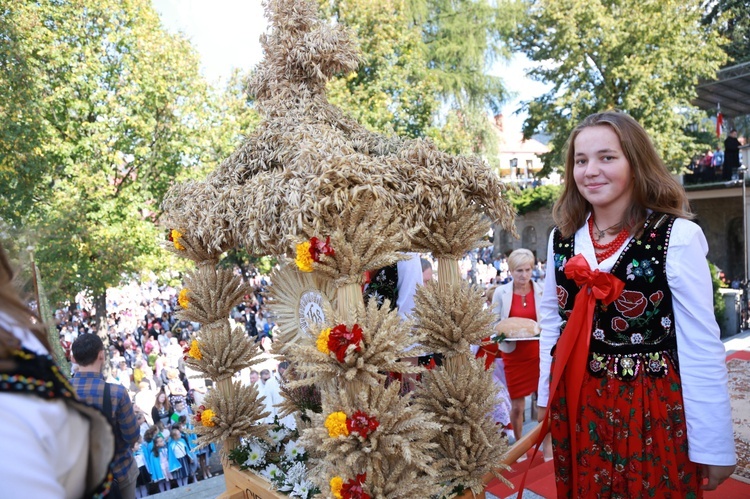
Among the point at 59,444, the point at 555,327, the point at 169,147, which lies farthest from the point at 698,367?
the point at 169,147

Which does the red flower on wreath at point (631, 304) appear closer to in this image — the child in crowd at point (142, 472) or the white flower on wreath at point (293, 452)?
the white flower on wreath at point (293, 452)

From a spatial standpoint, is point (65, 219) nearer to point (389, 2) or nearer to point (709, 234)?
point (389, 2)

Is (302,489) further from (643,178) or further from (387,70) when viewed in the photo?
(387,70)

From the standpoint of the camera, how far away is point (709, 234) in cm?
2208

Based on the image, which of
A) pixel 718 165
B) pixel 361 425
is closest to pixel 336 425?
pixel 361 425

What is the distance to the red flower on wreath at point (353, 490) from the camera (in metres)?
2.33

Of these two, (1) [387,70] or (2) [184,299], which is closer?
(2) [184,299]

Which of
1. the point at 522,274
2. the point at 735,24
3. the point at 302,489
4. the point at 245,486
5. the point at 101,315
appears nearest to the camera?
the point at 302,489

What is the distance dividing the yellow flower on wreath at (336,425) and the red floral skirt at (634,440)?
1.00 m

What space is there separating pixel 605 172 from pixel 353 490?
175 cm

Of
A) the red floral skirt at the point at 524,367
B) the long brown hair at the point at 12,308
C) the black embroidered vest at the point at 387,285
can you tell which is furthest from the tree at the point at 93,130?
the long brown hair at the point at 12,308

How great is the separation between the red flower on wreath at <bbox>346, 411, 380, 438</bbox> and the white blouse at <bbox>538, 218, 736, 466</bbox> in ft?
4.09

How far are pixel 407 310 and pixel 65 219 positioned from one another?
7873 millimetres

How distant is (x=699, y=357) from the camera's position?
1.91 meters
